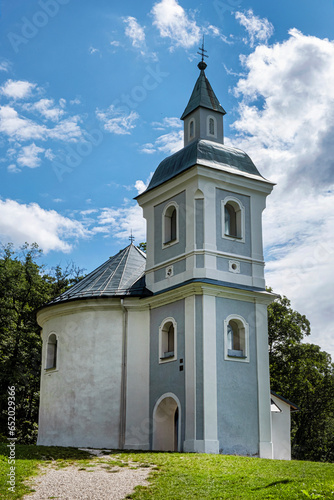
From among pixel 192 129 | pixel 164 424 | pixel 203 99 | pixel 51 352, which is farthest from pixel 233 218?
pixel 51 352

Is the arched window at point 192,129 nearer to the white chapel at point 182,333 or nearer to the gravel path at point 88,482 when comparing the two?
the white chapel at point 182,333

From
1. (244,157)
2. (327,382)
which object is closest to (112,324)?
(244,157)

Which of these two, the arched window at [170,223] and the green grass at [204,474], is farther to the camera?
the arched window at [170,223]

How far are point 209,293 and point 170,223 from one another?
14.1 feet

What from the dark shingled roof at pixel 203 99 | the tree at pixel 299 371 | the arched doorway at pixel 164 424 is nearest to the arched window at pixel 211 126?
the dark shingled roof at pixel 203 99

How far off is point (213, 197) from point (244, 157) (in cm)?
310

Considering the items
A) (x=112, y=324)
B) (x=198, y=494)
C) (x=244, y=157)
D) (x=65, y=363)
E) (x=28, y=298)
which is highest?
(x=244, y=157)

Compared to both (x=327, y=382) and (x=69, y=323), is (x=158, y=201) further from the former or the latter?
(x=327, y=382)

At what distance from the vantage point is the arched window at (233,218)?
74.2 ft

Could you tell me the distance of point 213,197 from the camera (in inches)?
870

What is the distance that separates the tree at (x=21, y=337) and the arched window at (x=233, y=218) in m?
13.8

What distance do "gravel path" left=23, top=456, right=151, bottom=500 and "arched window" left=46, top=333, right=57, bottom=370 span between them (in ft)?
31.7

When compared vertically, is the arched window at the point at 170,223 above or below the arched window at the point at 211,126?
below

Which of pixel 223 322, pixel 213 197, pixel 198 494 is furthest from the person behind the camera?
pixel 213 197
